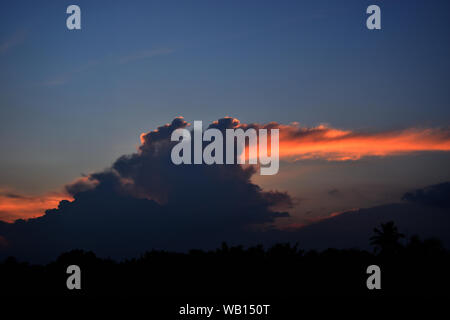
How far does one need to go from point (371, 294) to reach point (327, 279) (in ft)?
24.0

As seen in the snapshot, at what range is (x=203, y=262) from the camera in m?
62.0

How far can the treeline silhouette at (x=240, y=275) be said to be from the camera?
51.4 metres

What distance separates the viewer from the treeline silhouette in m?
51.4

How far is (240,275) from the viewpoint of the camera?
184ft
